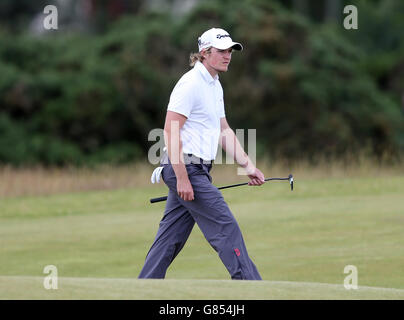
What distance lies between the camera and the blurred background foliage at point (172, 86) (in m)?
25.6

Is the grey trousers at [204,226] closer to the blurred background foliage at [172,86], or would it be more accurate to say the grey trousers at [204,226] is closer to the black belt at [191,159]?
the black belt at [191,159]

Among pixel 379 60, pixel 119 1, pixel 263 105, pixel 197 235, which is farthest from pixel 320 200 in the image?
pixel 119 1

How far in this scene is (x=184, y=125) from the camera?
6262mm

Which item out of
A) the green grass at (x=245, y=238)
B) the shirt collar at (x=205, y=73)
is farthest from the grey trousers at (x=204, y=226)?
the shirt collar at (x=205, y=73)

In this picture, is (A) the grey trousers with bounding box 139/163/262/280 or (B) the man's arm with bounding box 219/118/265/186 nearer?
(A) the grey trousers with bounding box 139/163/262/280

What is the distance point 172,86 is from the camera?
26.4 metres

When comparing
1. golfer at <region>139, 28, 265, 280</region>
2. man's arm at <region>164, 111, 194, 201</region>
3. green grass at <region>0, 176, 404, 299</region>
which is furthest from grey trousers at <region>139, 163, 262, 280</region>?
green grass at <region>0, 176, 404, 299</region>

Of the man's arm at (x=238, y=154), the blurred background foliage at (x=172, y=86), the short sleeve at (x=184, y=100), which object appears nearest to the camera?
the short sleeve at (x=184, y=100)

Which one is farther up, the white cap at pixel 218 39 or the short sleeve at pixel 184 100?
the white cap at pixel 218 39

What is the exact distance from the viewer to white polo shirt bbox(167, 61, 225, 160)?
20.3 ft

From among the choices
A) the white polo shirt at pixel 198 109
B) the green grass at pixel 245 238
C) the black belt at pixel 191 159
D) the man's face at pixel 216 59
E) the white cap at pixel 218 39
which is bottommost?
the green grass at pixel 245 238

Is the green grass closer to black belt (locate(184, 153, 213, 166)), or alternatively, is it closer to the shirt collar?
black belt (locate(184, 153, 213, 166))

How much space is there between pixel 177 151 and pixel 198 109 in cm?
34
